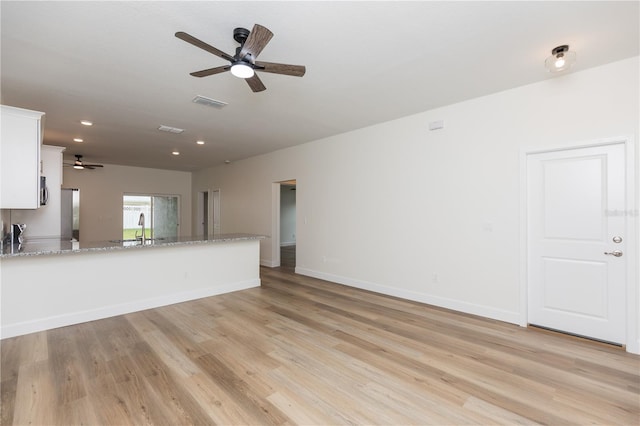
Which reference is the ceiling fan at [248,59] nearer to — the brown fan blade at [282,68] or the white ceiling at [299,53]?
the brown fan blade at [282,68]

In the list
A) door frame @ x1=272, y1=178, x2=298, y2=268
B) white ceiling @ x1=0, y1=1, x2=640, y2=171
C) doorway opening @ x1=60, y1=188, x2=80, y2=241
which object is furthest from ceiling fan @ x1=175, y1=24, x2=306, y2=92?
doorway opening @ x1=60, y1=188, x2=80, y2=241

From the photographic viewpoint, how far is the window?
8.73 meters

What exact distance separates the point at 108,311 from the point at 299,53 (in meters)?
3.79

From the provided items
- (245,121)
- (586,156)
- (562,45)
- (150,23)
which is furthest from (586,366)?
(245,121)

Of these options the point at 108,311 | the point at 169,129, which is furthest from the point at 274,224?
the point at 108,311

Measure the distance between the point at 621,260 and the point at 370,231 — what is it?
293cm

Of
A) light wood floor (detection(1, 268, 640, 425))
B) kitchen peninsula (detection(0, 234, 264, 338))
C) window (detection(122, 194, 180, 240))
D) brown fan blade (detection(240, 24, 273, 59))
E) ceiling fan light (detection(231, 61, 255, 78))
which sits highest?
brown fan blade (detection(240, 24, 273, 59))

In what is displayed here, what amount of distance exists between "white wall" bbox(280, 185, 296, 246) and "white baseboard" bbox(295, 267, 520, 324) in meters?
5.58

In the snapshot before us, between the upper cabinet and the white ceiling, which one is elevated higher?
the white ceiling

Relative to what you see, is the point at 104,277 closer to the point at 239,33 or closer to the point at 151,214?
the point at 239,33

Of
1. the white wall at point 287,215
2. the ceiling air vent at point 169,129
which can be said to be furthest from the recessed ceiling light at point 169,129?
the white wall at point 287,215

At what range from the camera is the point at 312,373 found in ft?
7.84

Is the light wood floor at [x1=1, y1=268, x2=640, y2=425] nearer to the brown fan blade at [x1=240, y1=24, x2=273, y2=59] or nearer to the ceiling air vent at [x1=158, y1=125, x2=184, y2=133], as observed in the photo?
the brown fan blade at [x1=240, y1=24, x2=273, y2=59]

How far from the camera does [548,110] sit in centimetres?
320
